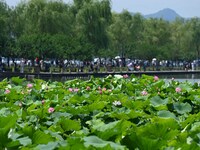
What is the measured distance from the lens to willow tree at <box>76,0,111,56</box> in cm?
4541

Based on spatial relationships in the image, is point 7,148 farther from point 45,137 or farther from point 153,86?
point 153,86

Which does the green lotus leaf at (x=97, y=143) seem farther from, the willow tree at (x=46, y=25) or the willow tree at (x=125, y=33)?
the willow tree at (x=125, y=33)

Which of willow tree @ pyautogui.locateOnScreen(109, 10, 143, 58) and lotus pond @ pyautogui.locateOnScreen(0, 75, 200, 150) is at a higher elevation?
willow tree @ pyautogui.locateOnScreen(109, 10, 143, 58)

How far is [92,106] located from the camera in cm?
388

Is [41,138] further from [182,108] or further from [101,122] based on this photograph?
[182,108]

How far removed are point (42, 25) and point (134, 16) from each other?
75.2 ft

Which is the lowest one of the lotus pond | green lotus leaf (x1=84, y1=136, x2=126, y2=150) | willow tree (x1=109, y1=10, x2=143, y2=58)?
the lotus pond

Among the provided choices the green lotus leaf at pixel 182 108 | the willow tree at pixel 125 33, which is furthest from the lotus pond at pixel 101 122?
the willow tree at pixel 125 33

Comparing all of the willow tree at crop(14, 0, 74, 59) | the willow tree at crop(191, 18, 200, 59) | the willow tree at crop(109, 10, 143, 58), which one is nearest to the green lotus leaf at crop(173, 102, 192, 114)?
the willow tree at crop(14, 0, 74, 59)

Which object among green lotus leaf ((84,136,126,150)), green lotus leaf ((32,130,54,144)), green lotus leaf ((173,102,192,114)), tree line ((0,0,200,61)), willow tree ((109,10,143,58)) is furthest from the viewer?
willow tree ((109,10,143,58))

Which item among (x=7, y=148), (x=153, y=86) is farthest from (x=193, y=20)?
(x=7, y=148)

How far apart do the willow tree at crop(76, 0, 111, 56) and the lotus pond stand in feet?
129

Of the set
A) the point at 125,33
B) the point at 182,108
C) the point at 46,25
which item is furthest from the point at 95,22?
the point at 182,108

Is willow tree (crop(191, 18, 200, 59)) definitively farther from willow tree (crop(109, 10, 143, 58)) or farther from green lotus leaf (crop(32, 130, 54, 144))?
green lotus leaf (crop(32, 130, 54, 144))
